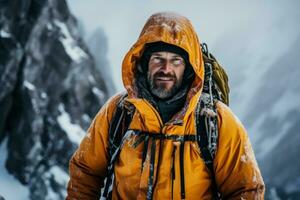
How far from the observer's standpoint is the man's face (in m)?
3.93

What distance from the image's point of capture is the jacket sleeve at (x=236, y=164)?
11.8 ft

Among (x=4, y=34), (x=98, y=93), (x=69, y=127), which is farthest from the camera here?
(x=98, y=93)

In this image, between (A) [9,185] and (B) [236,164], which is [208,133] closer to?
(B) [236,164]

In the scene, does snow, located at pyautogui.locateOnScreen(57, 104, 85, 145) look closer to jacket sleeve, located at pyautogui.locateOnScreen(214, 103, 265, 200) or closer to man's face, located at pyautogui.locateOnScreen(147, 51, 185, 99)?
man's face, located at pyautogui.locateOnScreen(147, 51, 185, 99)

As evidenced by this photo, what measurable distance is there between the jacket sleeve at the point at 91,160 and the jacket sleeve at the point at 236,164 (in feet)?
3.52

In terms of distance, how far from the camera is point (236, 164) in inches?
143

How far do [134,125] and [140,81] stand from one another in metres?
0.47

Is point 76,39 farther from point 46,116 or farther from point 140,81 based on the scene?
point 140,81

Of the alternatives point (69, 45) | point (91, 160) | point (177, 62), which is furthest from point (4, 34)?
point (177, 62)

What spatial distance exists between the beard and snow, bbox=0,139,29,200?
2762 cm

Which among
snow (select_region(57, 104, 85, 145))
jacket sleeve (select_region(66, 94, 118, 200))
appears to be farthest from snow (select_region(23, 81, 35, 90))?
jacket sleeve (select_region(66, 94, 118, 200))

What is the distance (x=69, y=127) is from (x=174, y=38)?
1180 inches

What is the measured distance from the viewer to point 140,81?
4137mm

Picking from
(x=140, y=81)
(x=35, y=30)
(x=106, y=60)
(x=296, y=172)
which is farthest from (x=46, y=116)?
(x=106, y=60)
